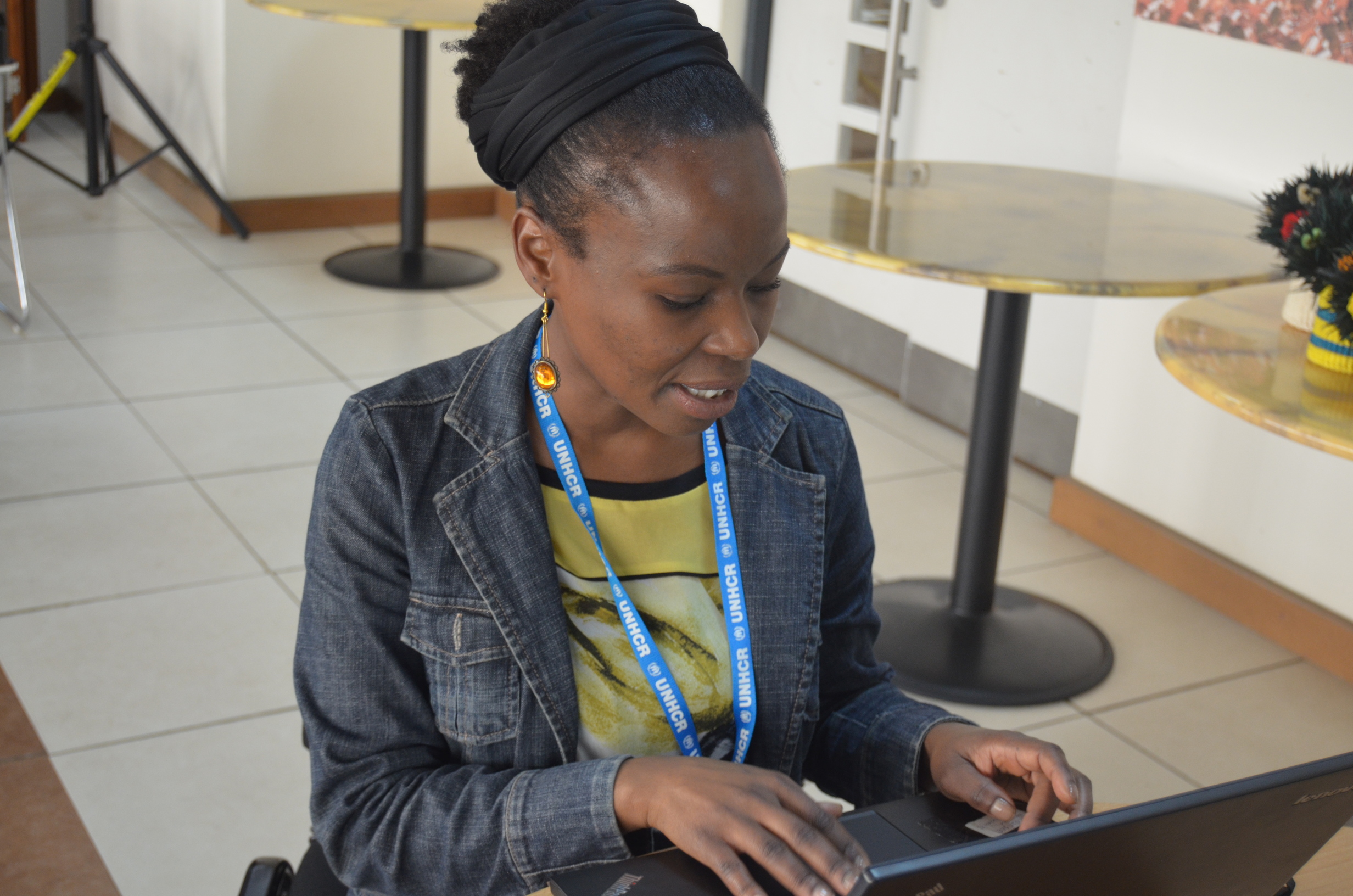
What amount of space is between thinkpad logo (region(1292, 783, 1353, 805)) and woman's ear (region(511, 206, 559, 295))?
2.08 feet

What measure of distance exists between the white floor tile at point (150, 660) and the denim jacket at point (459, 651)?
4.40 ft

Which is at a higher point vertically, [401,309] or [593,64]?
[593,64]

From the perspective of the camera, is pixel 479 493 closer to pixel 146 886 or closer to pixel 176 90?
pixel 146 886

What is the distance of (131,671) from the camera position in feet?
8.68

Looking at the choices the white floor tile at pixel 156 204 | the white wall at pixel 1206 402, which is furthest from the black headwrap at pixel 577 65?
the white floor tile at pixel 156 204

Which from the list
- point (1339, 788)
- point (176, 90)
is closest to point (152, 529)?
point (1339, 788)

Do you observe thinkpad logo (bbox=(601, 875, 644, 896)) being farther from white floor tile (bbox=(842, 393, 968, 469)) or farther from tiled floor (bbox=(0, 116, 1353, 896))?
white floor tile (bbox=(842, 393, 968, 469))

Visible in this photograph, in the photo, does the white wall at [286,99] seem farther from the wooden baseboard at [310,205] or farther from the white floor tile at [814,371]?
the white floor tile at [814,371]

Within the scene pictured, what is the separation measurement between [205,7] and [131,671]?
11.5ft

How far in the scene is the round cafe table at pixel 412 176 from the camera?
4.43 m

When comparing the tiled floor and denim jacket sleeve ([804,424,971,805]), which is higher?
denim jacket sleeve ([804,424,971,805])

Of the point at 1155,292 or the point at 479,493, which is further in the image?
the point at 1155,292

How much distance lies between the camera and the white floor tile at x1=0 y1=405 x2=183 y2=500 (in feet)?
11.1

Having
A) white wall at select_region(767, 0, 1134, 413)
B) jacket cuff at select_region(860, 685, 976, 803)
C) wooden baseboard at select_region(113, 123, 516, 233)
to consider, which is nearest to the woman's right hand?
jacket cuff at select_region(860, 685, 976, 803)
